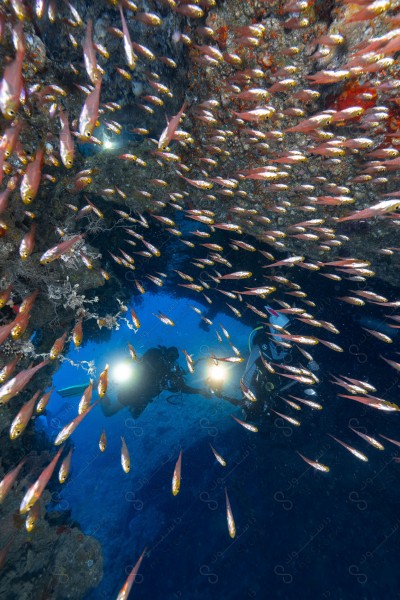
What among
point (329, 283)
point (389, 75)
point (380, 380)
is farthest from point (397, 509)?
point (389, 75)

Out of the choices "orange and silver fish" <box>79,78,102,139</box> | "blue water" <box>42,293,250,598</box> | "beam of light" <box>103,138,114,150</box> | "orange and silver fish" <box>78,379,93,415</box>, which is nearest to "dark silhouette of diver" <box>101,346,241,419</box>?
"blue water" <box>42,293,250,598</box>

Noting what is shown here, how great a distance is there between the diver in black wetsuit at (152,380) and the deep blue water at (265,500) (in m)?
1.21

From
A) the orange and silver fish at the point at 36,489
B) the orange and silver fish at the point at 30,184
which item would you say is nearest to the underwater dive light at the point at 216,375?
the orange and silver fish at the point at 36,489

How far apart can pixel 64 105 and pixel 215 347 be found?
14340 millimetres

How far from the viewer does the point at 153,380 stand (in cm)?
1341

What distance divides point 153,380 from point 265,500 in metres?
6.37

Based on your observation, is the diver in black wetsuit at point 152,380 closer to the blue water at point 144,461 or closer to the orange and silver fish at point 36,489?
the blue water at point 144,461

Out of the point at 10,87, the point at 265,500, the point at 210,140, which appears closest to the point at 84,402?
the point at 10,87

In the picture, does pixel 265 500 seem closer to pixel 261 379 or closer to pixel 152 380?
pixel 261 379

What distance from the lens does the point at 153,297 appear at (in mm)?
15117

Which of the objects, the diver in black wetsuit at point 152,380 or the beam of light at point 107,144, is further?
the diver in black wetsuit at point 152,380

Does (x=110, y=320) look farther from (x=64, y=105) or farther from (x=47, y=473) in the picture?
(x=64, y=105)

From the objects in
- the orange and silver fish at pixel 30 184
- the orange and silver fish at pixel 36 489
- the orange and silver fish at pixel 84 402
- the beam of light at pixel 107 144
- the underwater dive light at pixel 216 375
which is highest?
the beam of light at pixel 107 144

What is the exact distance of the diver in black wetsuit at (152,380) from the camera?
13.3 meters
